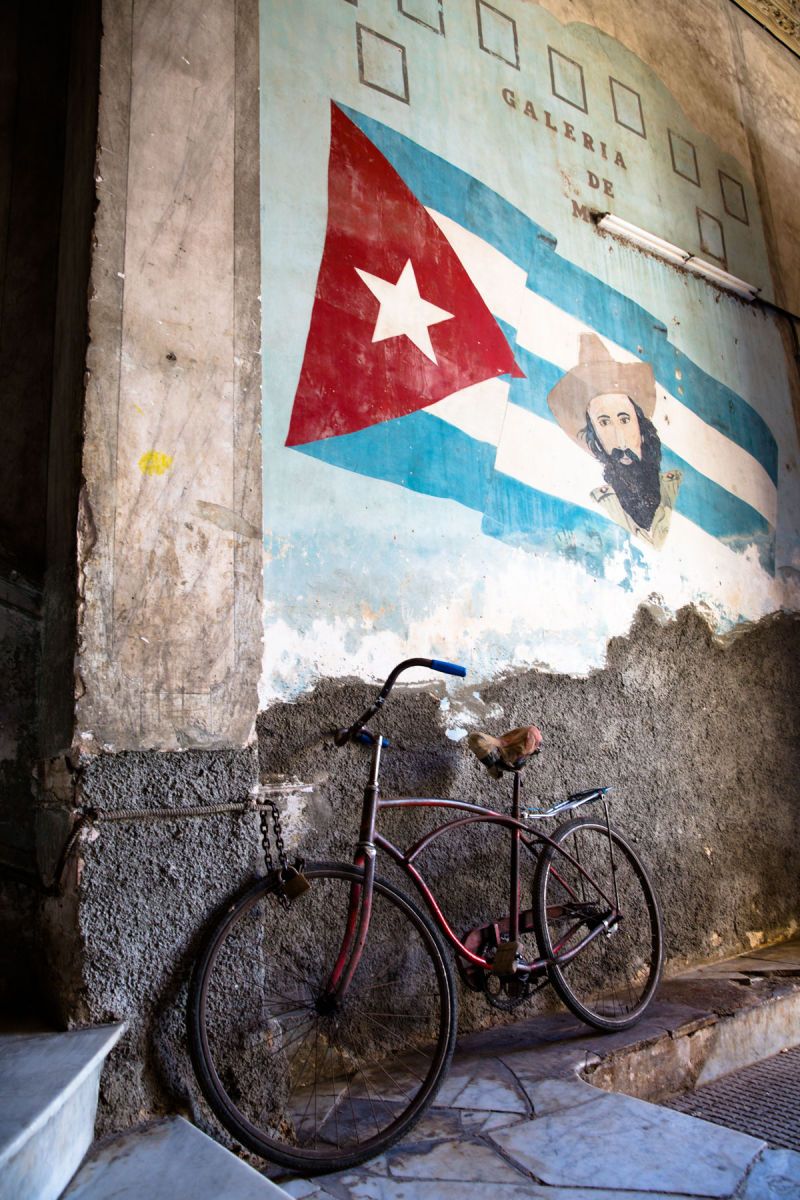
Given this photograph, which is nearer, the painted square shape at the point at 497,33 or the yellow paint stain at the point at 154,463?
the yellow paint stain at the point at 154,463

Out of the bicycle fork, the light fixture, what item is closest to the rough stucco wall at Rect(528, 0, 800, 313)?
the light fixture

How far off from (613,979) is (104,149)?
10.9ft

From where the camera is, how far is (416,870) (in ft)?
8.57

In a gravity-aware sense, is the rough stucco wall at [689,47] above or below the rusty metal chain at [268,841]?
above

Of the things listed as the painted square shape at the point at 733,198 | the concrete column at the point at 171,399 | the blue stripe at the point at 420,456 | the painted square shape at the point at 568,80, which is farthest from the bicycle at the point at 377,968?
the painted square shape at the point at 733,198

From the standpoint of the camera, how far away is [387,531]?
117 inches

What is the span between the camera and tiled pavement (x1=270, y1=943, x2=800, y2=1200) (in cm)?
184

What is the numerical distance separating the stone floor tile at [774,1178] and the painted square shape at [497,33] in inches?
172

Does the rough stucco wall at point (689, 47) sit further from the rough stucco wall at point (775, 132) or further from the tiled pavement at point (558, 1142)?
the tiled pavement at point (558, 1142)

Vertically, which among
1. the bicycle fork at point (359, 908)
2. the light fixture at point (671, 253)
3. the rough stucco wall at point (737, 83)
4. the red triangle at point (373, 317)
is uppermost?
the rough stucco wall at point (737, 83)

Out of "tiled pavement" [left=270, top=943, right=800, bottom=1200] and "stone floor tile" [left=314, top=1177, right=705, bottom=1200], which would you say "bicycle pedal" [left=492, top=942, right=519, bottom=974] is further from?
"stone floor tile" [left=314, top=1177, right=705, bottom=1200]

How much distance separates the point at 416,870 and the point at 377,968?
1.07 ft

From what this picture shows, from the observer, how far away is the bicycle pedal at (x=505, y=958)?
101 inches

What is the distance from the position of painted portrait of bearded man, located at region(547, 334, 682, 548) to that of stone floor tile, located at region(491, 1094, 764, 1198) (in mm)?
2435
